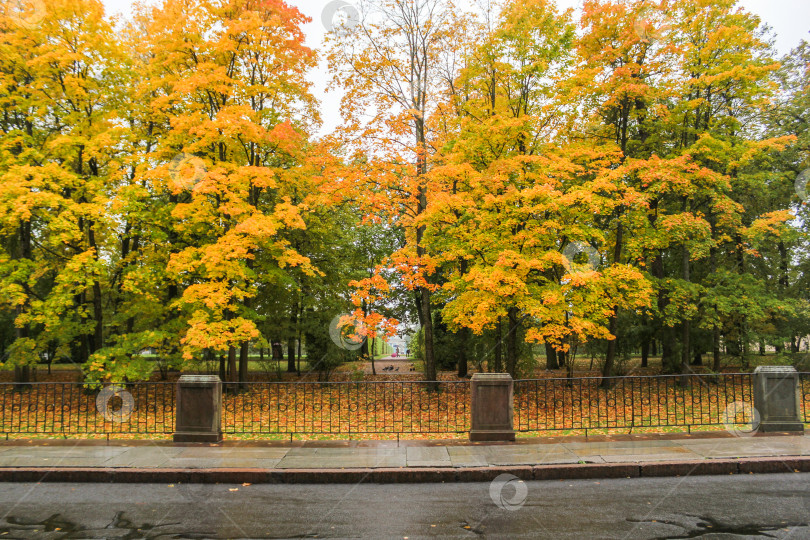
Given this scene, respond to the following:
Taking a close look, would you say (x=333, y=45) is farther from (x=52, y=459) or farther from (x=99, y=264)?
(x=52, y=459)

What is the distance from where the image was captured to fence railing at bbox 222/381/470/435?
9.61 meters

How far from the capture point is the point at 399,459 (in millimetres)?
7531

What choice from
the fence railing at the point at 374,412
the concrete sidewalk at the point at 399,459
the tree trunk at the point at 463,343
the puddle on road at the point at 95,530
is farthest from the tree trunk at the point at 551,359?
the puddle on road at the point at 95,530

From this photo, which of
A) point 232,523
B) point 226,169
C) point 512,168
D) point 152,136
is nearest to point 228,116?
point 226,169

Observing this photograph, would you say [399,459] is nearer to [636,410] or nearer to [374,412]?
[374,412]

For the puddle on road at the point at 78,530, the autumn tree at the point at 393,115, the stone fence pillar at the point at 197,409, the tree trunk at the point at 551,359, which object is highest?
the autumn tree at the point at 393,115

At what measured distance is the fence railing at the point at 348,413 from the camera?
9609 mm

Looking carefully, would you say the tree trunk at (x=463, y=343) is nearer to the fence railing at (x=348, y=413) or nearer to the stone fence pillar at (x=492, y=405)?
the fence railing at (x=348, y=413)

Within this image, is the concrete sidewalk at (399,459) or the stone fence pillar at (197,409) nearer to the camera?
the concrete sidewalk at (399,459)

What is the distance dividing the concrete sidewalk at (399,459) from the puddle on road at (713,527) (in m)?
1.73

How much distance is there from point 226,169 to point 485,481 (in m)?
11.3

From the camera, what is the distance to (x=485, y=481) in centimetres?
689

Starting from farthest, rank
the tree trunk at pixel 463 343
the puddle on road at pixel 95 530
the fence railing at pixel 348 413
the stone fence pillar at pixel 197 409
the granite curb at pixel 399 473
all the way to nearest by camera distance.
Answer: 1. the tree trunk at pixel 463 343
2. the fence railing at pixel 348 413
3. the stone fence pillar at pixel 197 409
4. the granite curb at pixel 399 473
5. the puddle on road at pixel 95 530

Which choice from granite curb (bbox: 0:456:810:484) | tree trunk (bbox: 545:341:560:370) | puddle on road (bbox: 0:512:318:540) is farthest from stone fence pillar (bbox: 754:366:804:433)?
tree trunk (bbox: 545:341:560:370)
